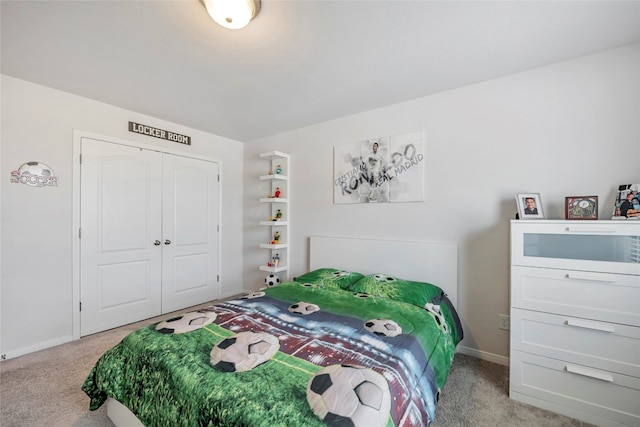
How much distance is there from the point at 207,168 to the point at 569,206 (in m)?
3.99

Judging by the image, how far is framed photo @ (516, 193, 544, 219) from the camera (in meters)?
1.95

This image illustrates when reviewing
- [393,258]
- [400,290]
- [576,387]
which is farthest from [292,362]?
[576,387]

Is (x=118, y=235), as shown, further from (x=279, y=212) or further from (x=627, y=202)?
(x=627, y=202)

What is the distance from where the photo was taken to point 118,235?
295 cm

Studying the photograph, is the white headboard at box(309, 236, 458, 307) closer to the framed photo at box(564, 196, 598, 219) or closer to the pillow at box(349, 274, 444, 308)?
the pillow at box(349, 274, 444, 308)

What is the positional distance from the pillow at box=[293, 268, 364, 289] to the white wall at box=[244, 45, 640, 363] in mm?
541

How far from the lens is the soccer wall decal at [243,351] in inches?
48.3

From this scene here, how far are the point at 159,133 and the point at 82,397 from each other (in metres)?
2.76

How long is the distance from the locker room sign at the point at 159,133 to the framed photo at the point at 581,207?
13.4 ft

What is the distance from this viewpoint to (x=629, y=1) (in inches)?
57.9

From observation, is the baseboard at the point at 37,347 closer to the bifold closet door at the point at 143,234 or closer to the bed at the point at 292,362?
the bifold closet door at the point at 143,234

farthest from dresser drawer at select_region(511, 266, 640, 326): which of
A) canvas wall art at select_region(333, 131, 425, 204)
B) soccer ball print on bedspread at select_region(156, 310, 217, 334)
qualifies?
soccer ball print on bedspread at select_region(156, 310, 217, 334)

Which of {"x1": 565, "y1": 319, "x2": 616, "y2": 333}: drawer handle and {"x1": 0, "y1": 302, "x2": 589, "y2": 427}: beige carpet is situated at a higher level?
{"x1": 565, "y1": 319, "x2": 616, "y2": 333}: drawer handle

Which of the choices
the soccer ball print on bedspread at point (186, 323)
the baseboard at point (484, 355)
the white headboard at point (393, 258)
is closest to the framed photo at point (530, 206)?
the white headboard at point (393, 258)
